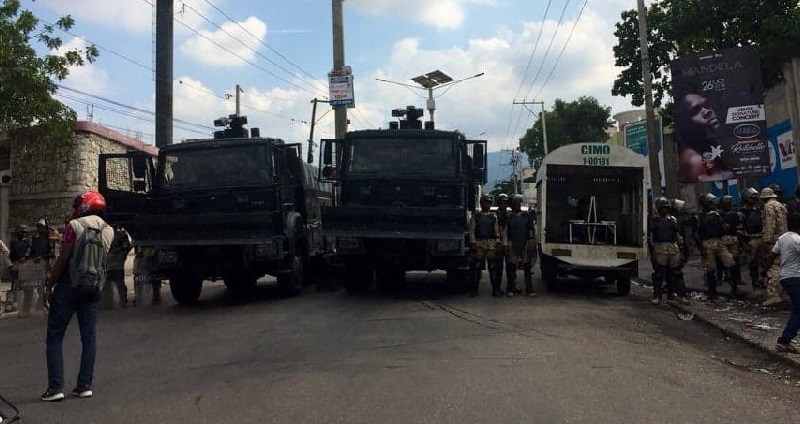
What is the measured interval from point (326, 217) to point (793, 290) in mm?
6687

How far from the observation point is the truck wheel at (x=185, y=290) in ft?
38.2

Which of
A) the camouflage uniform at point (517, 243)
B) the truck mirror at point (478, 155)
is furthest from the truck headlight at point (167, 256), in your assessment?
the camouflage uniform at point (517, 243)

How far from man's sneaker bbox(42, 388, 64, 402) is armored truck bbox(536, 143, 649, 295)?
8722mm

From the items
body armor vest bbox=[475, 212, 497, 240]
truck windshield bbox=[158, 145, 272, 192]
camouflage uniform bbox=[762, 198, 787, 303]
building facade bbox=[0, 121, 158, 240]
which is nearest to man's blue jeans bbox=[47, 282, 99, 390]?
truck windshield bbox=[158, 145, 272, 192]

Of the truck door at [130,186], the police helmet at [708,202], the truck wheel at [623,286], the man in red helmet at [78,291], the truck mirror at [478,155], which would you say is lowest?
the truck wheel at [623,286]

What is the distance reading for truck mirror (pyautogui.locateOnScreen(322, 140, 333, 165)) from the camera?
11.6m

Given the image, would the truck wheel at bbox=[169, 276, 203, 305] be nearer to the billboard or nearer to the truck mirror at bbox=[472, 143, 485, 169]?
the truck mirror at bbox=[472, 143, 485, 169]

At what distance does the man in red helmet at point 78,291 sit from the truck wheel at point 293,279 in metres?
5.82

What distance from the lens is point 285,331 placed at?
330 inches

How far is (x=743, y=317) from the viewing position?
935 centimetres

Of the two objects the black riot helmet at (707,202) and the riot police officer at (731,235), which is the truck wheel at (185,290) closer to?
the black riot helmet at (707,202)

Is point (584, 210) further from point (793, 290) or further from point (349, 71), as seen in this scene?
point (349, 71)

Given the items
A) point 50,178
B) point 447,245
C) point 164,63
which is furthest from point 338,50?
point 447,245

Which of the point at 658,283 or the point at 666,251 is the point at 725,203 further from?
the point at 658,283
